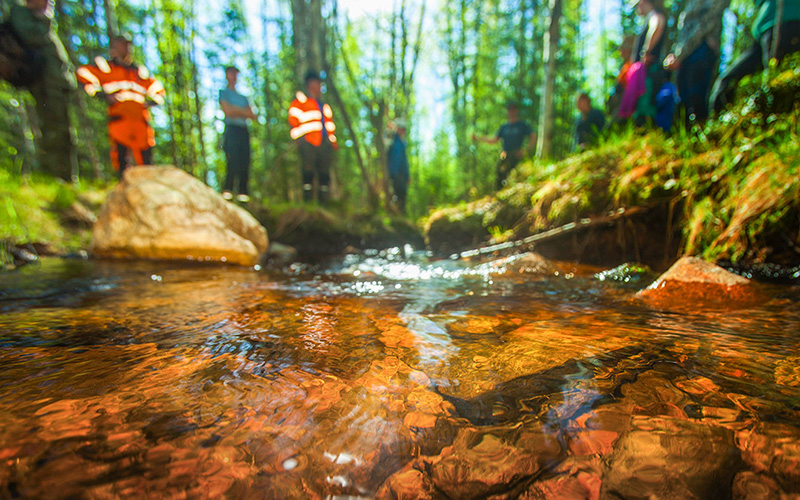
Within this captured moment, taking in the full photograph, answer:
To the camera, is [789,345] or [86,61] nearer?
[789,345]

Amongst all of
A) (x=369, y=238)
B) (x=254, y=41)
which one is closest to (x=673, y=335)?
(x=369, y=238)

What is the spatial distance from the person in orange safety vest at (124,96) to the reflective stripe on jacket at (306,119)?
221 centimetres

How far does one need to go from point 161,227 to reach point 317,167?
12.5 ft

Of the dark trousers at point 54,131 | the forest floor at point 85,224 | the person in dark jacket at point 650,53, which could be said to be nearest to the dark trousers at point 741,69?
the person in dark jacket at point 650,53

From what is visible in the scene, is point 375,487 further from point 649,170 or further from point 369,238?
point 369,238

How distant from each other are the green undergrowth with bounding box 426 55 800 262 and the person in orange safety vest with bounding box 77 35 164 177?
6.18 m

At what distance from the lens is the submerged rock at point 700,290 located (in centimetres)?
189

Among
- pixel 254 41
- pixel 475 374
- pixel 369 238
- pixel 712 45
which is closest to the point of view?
pixel 475 374

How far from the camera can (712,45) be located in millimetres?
4320

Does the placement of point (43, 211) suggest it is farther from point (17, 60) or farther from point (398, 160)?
point (398, 160)

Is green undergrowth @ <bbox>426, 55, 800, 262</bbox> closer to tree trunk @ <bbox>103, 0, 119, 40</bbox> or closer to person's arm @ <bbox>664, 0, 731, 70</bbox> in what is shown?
person's arm @ <bbox>664, 0, 731, 70</bbox>

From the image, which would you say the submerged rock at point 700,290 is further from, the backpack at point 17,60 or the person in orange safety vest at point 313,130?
the backpack at point 17,60

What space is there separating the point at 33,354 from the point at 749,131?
4.92 meters

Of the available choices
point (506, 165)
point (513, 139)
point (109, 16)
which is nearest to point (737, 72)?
point (513, 139)
